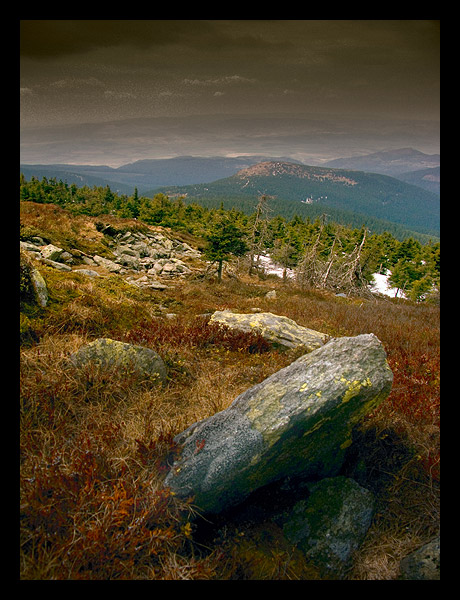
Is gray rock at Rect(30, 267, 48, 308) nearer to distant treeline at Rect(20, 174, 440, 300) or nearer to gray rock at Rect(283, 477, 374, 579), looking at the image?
gray rock at Rect(283, 477, 374, 579)

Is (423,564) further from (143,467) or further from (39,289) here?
(39,289)

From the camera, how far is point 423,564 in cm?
259

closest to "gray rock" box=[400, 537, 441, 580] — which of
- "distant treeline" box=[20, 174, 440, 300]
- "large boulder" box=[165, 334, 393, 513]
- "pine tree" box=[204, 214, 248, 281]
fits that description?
"large boulder" box=[165, 334, 393, 513]

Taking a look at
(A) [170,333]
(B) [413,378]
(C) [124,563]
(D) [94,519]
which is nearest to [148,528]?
(C) [124,563]

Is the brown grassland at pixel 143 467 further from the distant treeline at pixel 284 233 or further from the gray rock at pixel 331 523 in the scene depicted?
the distant treeline at pixel 284 233

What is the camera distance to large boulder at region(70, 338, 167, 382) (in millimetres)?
4492

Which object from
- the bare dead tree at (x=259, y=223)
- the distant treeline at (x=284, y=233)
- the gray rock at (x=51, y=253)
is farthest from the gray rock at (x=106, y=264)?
the distant treeline at (x=284, y=233)

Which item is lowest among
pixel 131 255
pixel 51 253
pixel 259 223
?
pixel 51 253

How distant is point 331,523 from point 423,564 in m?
0.84

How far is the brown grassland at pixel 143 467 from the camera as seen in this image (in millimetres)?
2396

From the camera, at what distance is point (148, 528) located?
8.30 ft

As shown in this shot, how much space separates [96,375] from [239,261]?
3887 centimetres

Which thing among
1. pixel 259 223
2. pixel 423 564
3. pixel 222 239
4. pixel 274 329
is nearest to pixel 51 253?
pixel 222 239
